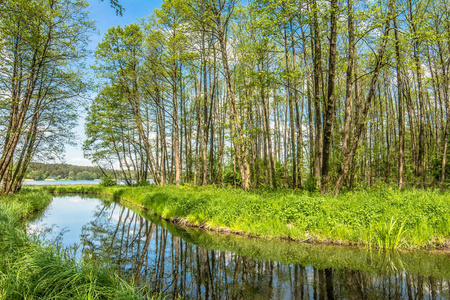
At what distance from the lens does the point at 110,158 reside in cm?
3709

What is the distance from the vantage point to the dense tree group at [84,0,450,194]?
35.2 ft

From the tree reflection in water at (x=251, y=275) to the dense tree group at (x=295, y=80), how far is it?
529cm

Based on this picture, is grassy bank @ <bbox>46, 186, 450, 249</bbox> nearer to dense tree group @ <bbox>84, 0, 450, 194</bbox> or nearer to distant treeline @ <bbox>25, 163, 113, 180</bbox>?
dense tree group @ <bbox>84, 0, 450, 194</bbox>

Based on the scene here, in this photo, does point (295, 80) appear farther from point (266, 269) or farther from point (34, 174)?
point (34, 174)

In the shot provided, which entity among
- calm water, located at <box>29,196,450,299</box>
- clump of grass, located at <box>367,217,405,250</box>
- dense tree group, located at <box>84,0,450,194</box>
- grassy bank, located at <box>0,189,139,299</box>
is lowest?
calm water, located at <box>29,196,450,299</box>

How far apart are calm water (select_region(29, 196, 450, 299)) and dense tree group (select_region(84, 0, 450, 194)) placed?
4.54 meters

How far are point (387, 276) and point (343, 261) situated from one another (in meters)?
1.11

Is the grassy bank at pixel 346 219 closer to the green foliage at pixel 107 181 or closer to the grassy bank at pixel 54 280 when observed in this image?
the grassy bank at pixel 54 280

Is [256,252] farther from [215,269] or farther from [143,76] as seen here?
[143,76]

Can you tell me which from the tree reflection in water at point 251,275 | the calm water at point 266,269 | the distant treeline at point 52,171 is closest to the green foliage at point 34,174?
the distant treeline at point 52,171

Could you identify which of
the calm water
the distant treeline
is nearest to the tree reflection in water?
the calm water

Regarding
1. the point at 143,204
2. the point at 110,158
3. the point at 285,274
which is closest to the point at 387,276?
the point at 285,274

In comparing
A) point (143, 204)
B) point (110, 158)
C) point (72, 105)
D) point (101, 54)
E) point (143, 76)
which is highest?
point (101, 54)

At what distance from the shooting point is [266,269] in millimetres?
5875
